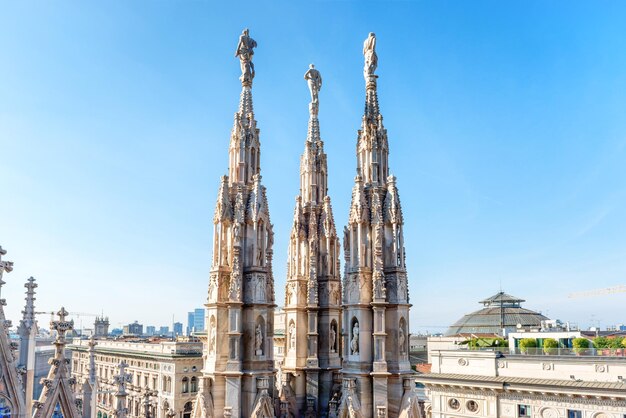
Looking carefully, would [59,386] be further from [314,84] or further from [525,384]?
[525,384]

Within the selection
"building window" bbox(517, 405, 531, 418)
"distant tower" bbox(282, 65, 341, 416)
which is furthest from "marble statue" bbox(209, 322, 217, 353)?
"building window" bbox(517, 405, 531, 418)

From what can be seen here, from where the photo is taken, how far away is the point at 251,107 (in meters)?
22.7

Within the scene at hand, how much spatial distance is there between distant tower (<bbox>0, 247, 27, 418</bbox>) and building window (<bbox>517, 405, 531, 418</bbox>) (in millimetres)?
35047

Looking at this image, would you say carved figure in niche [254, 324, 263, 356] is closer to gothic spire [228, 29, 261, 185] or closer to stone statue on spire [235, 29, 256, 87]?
gothic spire [228, 29, 261, 185]

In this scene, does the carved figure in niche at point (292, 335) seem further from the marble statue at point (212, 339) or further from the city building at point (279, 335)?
the city building at point (279, 335)

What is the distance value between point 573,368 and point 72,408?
34.8m

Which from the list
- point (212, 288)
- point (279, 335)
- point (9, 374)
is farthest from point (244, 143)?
point (279, 335)

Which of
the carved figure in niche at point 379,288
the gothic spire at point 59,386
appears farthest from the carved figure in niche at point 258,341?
the gothic spire at point 59,386

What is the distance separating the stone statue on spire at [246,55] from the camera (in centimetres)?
2306

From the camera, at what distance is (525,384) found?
4019 cm

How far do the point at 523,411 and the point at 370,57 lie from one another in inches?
1157

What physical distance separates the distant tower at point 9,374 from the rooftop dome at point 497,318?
194 feet

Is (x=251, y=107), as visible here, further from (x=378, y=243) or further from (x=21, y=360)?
(x=21, y=360)

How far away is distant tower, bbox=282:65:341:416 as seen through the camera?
22.4 m
